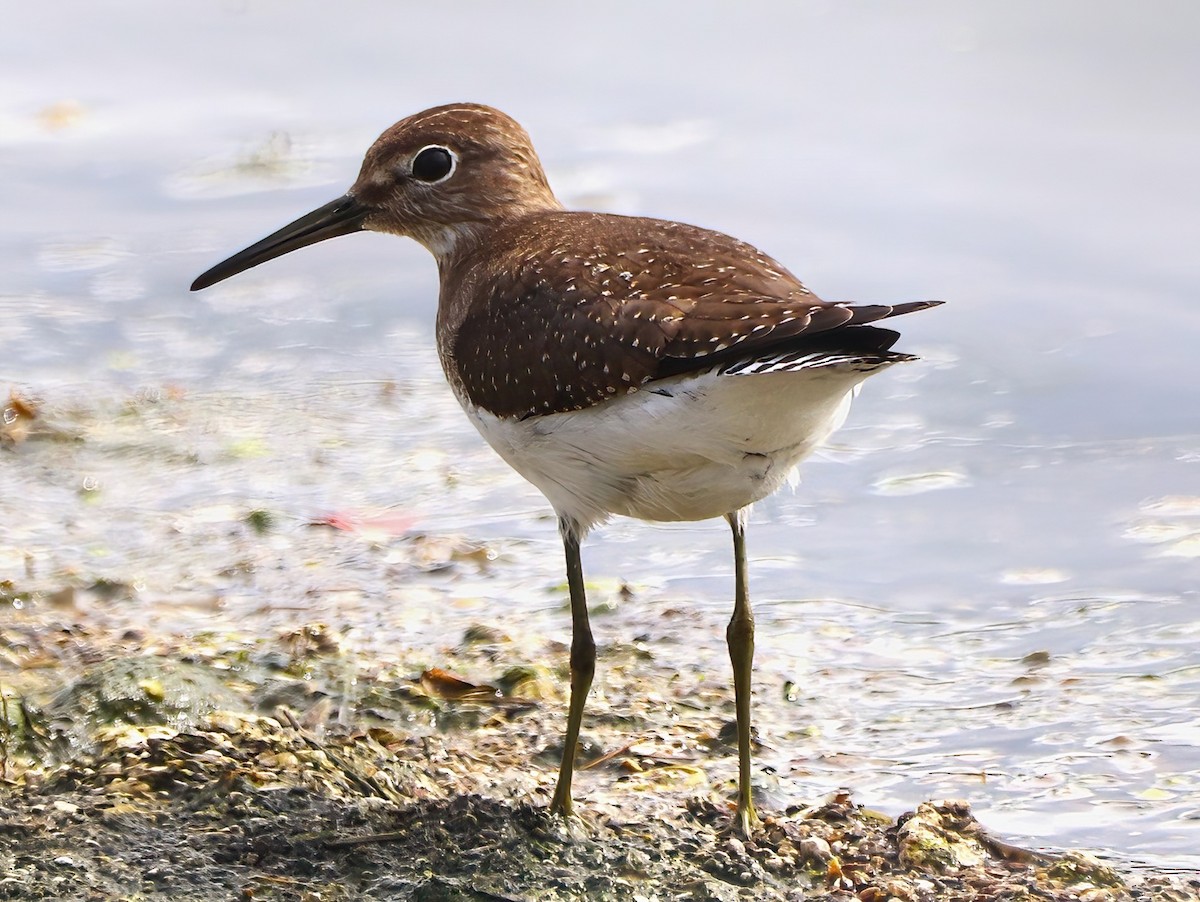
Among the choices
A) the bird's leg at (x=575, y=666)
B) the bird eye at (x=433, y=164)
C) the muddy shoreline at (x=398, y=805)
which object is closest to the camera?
the muddy shoreline at (x=398, y=805)

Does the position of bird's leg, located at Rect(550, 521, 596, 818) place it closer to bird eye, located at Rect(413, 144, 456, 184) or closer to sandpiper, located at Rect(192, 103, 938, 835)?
sandpiper, located at Rect(192, 103, 938, 835)

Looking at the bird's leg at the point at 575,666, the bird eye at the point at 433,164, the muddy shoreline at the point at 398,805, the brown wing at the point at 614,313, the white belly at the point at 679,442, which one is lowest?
the muddy shoreline at the point at 398,805

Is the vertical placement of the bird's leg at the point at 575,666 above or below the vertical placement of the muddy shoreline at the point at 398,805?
above

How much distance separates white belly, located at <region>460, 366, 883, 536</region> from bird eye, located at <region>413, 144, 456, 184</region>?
4.05ft

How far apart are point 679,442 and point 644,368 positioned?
0.25 m

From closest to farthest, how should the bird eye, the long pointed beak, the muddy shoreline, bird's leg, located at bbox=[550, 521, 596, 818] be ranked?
the muddy shoreline
bird's leg, located at bbox=[550, 521, 596, 818]
the bird eye
the long pointed beak

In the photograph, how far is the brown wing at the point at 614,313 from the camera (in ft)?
15.3

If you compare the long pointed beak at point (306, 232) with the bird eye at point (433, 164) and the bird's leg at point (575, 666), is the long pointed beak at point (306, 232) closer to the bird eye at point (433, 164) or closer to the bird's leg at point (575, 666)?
the bird eye at point (433, 164)

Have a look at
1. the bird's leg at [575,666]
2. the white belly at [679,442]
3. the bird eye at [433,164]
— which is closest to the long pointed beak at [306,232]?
the bird eye at [433,164]

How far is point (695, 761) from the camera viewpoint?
584 cm

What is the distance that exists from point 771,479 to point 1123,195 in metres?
5.99

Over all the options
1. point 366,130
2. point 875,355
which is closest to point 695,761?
point 875,355

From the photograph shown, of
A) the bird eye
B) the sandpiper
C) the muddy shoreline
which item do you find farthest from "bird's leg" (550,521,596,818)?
the bird eye

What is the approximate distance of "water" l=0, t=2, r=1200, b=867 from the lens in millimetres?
6441
